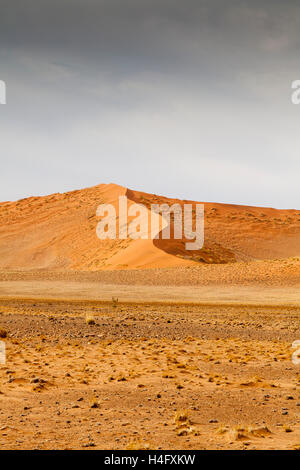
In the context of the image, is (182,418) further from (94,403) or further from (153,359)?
(153,359)

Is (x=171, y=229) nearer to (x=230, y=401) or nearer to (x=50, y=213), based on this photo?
(x=50, y=213)

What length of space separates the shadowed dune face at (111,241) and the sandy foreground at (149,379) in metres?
27.3

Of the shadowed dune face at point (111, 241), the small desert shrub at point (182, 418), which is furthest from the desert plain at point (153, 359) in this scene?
the shadowed dune face at point (111, 241)

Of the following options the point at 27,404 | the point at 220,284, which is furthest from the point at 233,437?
the point at 220,284

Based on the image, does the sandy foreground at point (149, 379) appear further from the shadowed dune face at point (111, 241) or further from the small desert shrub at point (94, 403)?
the shadowed dune face at point (111, 241)

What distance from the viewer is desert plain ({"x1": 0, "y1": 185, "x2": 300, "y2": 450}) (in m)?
7.20

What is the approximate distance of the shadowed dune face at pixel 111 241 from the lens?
5250 cm

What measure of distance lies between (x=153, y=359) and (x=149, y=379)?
2.07 meters

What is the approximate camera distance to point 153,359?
1264 centimetres

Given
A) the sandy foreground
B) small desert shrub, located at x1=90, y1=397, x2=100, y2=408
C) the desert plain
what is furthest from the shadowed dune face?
small desert shrub, located at x1=90, y1=397, x2=100, y2=408

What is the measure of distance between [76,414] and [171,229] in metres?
50.8

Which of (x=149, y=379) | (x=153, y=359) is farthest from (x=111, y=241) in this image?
(x=149, y=379)

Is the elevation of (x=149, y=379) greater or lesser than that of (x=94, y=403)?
lesser
